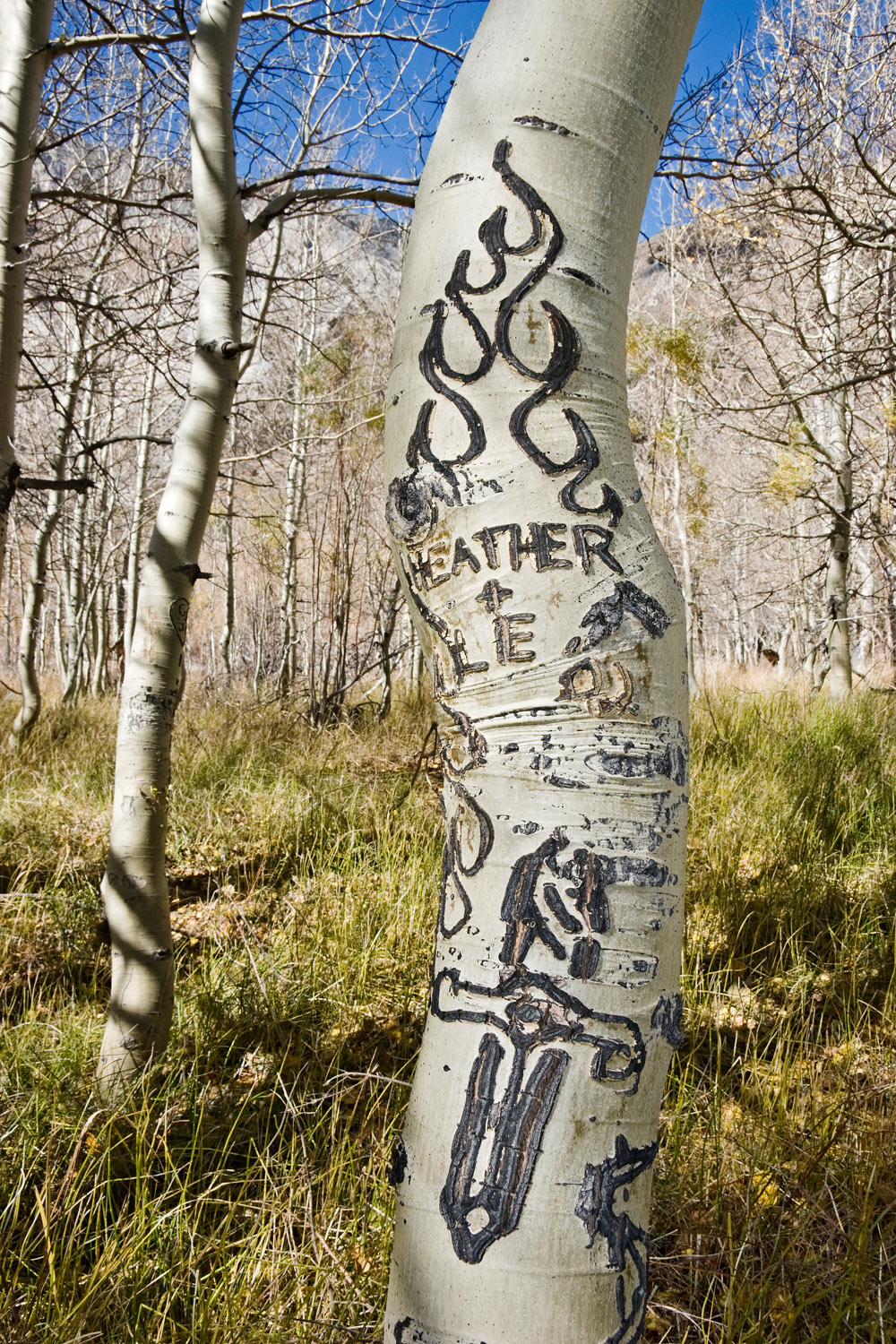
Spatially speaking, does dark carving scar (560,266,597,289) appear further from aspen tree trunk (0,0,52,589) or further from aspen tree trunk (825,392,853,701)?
aspen tree trunk (825,392,853,701)

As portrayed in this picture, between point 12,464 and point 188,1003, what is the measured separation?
1.68 m

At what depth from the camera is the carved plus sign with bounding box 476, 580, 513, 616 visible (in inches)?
28.3

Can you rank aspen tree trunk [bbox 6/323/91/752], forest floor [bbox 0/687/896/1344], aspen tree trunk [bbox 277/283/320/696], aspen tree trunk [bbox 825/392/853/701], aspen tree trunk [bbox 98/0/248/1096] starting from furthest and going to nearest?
aspen tree trunk [bbox 277/283/320/696] < aspen tree trunk [bbox 825/392/853/701] < aspen tree trunk [bbox 6/323/91/752] < aspen tree trunk [bbox 98/0/248/1096] < forest floor [bbox 0/687/896/1344]

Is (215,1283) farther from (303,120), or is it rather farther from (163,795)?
(303,120)

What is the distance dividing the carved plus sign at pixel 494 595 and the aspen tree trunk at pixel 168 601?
5.52 ft

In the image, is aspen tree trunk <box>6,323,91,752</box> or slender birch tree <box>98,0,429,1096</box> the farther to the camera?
aspen tree trunk <box>6,323,91,752</box>

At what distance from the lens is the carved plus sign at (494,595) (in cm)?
72

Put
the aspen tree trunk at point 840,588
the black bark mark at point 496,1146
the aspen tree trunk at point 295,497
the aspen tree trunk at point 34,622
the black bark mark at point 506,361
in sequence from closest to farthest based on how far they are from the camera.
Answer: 1. the black bark mark at point 496,1146
2. the black bark mark at point 506,361
3. the aspen tree trunk at point 34,622
4. the aspen tree trunk at point 840,588
5. the aspen tree trunk at point 295,497

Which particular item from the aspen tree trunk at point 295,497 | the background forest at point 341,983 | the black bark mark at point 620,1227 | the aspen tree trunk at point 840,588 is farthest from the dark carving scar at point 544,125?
the aspen tree trunk at point 295,497

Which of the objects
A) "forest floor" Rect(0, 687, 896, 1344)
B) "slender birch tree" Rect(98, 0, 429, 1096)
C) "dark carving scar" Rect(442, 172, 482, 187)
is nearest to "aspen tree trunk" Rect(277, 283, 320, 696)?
"forest floor" Rect(0, 687, 896, 1344)

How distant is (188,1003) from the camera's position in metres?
2.46

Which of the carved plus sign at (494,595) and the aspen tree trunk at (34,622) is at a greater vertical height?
the aspen tree trunk at (34,622)

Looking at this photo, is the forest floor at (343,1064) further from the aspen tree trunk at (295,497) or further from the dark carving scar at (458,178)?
the aspen tree trunk at (295,497)

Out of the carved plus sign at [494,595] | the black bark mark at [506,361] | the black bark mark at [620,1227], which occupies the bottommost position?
the black bark mark at [620,1227]
